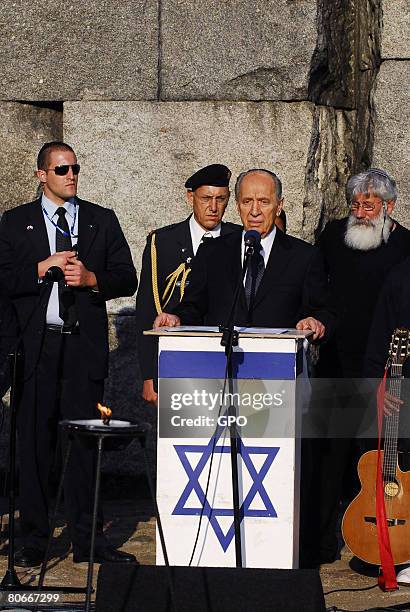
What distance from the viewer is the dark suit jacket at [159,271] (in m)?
7.44

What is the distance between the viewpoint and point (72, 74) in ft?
29.2

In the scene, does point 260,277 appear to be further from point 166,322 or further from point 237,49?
point 237,49

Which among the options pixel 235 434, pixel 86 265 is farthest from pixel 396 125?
pixel 235 434

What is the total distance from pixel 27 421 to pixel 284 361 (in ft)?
5.38

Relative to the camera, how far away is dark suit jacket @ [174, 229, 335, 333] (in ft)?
22.2

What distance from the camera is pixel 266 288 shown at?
6.79 metres

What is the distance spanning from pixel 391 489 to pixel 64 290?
1.72 m

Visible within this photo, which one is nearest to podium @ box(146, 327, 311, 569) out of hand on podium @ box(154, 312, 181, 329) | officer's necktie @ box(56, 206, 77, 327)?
hand on podium @ box(154, 312, 181, 329)

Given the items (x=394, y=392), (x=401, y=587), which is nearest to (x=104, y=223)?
(x=394, y=392)

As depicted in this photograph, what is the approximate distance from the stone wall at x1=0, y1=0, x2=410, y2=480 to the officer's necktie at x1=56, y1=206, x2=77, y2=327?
59.2 inches

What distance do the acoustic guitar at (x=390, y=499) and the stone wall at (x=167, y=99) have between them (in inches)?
74.8

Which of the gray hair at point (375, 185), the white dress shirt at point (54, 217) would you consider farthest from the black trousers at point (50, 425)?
the gray hair at point (375, 185)

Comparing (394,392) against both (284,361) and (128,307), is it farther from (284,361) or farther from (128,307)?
(128,307)

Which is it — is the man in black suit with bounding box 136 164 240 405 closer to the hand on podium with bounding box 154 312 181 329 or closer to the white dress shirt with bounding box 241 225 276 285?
the white dress shirt with bounding box 241 225 276 285
